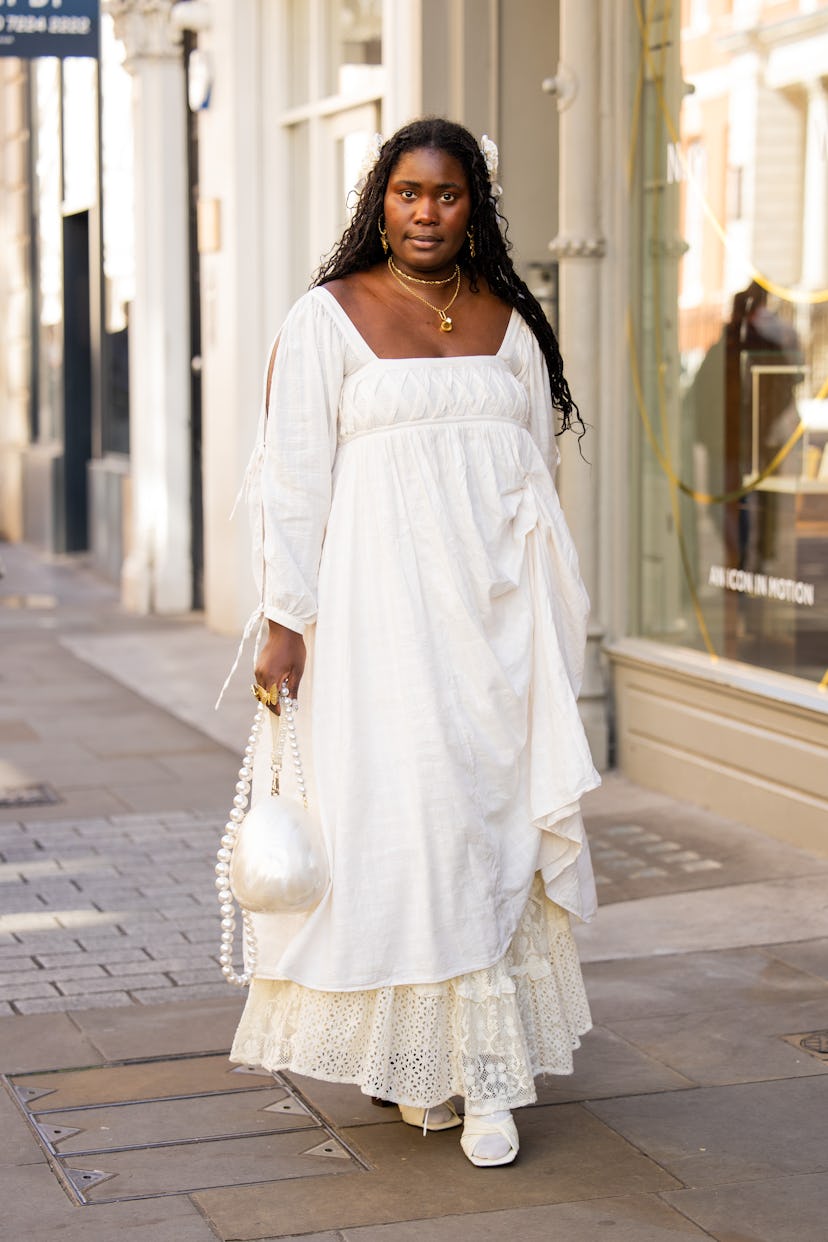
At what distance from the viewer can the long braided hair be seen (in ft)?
12.0

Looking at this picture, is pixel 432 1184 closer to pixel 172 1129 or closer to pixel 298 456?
pixel 172 1129

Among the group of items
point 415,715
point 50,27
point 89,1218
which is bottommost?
point 89,1218

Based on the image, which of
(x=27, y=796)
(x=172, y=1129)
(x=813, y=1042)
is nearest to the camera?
(x=172, y=1129)

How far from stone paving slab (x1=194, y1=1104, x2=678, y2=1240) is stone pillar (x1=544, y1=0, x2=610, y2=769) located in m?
3.48

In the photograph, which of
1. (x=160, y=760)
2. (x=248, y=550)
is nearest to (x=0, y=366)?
(x=248, y=550)

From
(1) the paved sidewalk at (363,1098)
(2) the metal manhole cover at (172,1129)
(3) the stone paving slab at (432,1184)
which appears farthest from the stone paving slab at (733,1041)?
(2) the metal manhole cover at (172,1129)

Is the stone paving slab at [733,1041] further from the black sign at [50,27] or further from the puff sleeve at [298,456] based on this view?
the black sign at [50,27]

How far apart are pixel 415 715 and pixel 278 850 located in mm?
355

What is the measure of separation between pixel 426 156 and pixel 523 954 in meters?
1.54

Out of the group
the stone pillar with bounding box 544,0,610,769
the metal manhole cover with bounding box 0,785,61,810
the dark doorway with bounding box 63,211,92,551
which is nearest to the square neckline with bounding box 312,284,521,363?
the stone pillar with bounding box 544,0,610,769

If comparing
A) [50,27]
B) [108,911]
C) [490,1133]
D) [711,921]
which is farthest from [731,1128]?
[50,27]

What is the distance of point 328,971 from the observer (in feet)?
11.7

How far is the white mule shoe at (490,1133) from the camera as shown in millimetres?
3568

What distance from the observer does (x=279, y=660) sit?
3605 millimetres
